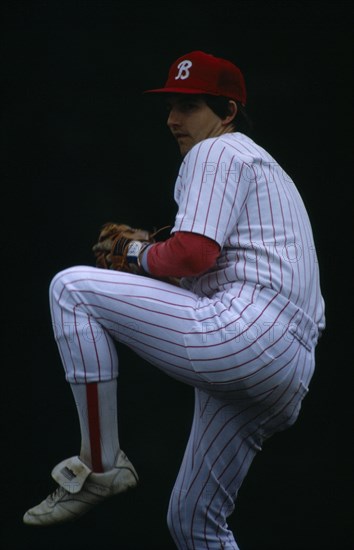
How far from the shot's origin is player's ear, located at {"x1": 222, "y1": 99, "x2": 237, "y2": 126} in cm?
307

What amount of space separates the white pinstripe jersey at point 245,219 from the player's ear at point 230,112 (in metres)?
0.15

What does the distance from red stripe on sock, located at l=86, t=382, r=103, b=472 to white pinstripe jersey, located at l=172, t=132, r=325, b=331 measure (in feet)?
1.55

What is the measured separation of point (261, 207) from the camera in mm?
2830

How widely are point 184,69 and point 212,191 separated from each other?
524 millimetres

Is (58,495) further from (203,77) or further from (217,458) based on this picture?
(203,77)

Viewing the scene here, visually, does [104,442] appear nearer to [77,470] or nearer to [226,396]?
[77,470]

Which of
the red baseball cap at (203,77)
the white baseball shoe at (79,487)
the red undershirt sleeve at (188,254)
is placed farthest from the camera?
the red baseball cap at (203,77)

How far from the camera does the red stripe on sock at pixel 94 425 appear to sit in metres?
2.74

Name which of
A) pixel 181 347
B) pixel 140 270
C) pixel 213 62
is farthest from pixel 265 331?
pixel 213 62

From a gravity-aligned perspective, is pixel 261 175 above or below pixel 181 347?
above

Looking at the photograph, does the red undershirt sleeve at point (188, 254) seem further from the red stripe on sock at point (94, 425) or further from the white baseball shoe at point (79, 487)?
the white baseball shoe at point (79, 487)

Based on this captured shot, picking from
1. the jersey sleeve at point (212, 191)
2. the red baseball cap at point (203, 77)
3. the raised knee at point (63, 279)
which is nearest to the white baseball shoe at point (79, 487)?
the raised knee at point (63, 279)

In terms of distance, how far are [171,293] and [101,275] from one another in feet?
0.68

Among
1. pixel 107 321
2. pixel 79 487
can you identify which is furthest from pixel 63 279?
pixel 79 487
